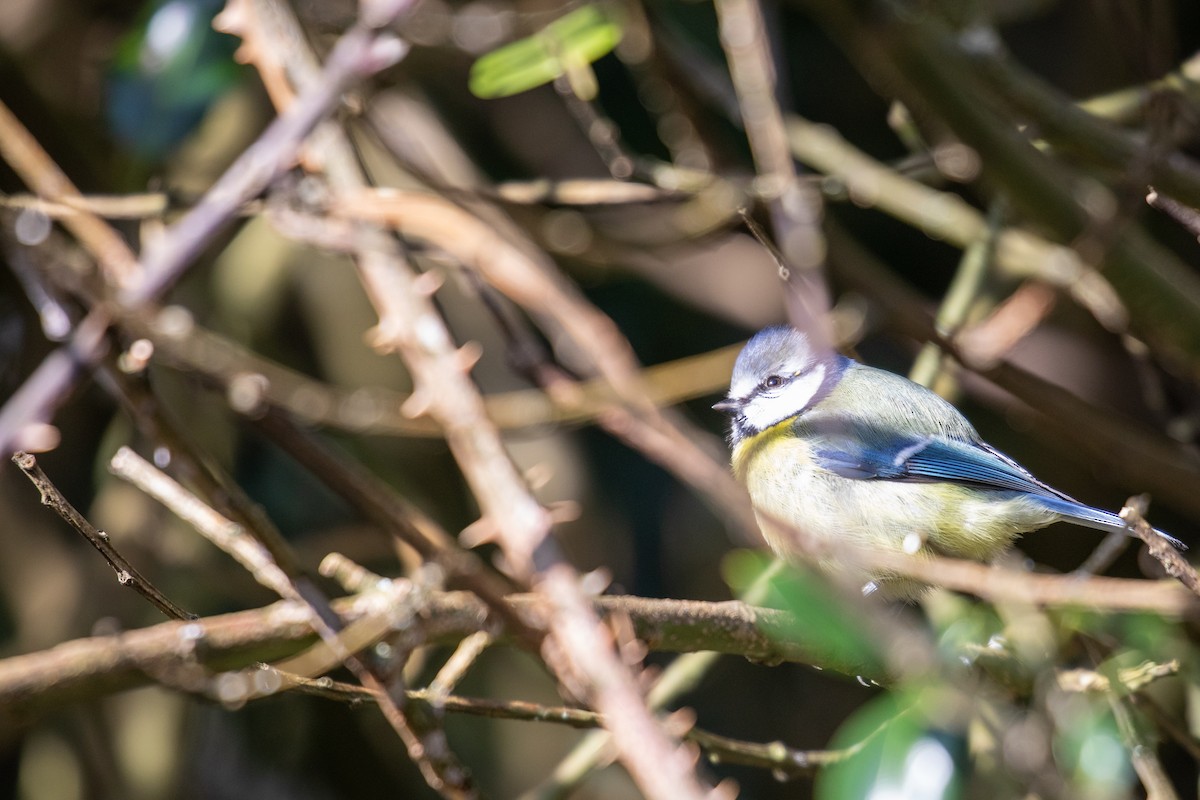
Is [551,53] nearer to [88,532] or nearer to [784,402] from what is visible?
[784,402]

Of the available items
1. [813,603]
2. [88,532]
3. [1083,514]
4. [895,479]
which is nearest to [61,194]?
[88,532]

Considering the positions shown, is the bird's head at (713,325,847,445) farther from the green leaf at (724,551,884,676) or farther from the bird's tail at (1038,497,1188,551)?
the green leaf at (724,551,884,676)

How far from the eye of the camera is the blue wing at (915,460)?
2430 mm

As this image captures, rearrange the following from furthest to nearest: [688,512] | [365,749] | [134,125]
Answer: [688,512], [365,749], [134,125]

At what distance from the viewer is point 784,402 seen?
2.82 meters

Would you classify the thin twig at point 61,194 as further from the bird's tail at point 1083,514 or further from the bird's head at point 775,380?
the bird's tail at point 1083,514

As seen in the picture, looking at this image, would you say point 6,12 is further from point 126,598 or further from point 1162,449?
point 1162,449

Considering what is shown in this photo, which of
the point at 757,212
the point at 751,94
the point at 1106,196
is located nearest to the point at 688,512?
the point at 757,212

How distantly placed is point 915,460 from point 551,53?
1.11 meters

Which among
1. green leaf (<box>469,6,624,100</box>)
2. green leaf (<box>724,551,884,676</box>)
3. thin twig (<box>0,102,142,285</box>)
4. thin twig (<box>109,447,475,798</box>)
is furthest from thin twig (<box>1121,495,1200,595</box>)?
green leaf (<box>469,6,624,100</box>)

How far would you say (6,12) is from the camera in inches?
118

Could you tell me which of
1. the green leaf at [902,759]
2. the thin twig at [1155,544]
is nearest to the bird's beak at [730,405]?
the green leaf at [902,759]

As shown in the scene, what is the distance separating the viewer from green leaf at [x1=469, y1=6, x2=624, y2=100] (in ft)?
7.03

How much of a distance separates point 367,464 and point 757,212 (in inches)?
49.4
